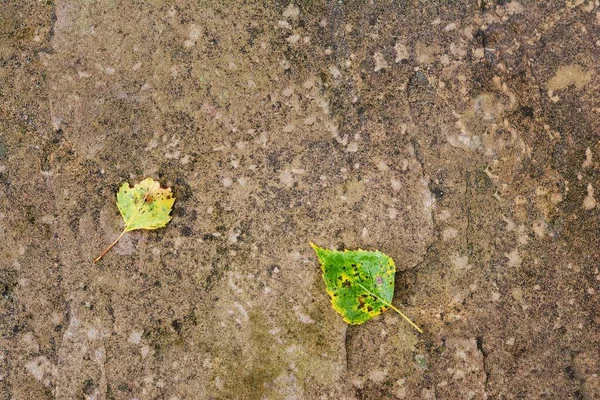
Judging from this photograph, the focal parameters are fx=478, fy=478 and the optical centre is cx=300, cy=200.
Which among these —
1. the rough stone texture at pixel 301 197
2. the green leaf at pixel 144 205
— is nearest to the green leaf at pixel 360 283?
the rough stone texture at pixel 301 197

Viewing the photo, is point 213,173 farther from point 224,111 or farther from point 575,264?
point 575,264

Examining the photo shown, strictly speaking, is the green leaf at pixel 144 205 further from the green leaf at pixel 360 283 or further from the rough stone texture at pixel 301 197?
the green leaf at pixel 360 283

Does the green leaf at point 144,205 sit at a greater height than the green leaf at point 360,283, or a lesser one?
greater

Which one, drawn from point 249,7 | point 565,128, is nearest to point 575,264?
point 565,128

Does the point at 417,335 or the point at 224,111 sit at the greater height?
the point at 224,111

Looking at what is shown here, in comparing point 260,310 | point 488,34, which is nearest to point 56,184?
point 260,310

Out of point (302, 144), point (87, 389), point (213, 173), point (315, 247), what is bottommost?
point (87, 389)
